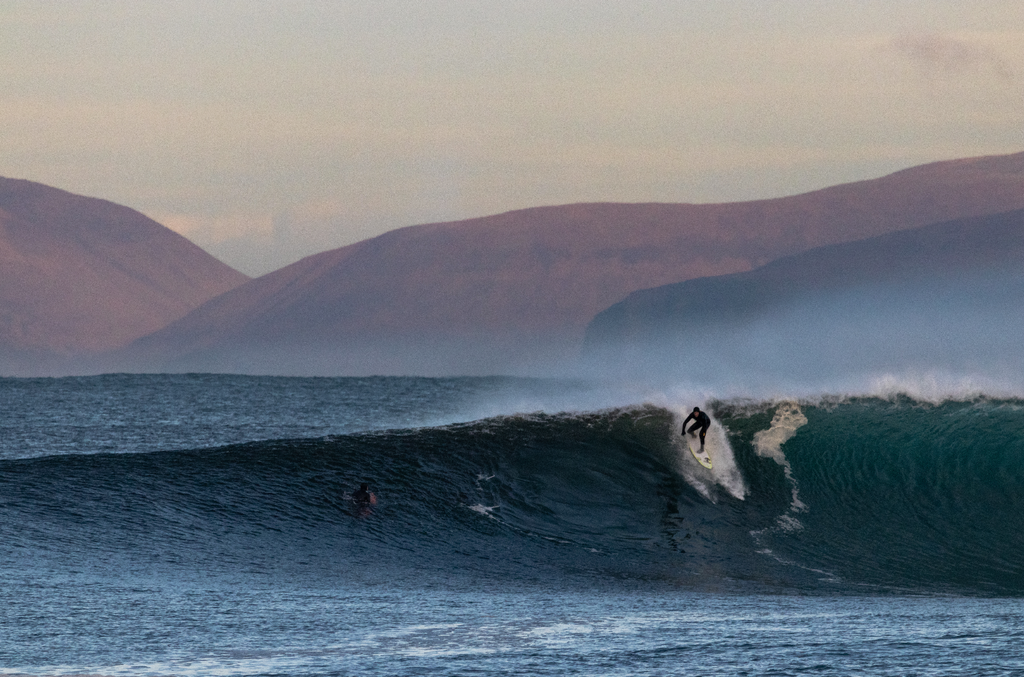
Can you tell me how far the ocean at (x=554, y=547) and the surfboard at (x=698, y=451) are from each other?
187mm

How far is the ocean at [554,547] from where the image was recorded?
10117mm

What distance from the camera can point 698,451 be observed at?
21422 mm

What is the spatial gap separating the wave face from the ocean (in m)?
0.06

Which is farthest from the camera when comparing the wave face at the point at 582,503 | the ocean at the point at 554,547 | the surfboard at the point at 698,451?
the surfboard at the point at 698,451

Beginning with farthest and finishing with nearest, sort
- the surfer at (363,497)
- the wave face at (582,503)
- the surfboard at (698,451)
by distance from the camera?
the surfboard at (698,451) < the surfer at (363,497) < the wave face at (582,503)

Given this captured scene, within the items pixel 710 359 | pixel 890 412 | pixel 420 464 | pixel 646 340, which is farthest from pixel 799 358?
pixel 646 340

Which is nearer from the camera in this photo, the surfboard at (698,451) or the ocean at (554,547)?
the ocean at (554,547)

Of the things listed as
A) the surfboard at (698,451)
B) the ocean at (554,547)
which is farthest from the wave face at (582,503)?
the surfboard at (698,451)

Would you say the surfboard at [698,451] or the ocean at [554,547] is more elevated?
the surfboard at [698,451]

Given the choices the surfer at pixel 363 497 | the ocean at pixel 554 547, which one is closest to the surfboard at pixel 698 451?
the ocean at pixel 554 547

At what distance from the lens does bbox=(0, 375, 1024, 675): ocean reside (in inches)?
398

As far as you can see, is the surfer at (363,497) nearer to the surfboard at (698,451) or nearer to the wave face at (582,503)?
the wave face at (582,503)

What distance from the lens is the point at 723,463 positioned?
21031mm

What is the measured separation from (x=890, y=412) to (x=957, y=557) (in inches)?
328
